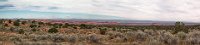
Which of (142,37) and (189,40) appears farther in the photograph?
(142,37)

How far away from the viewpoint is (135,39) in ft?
105

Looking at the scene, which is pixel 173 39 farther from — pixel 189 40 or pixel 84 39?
pixel 84 39

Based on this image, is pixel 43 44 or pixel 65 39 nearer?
pixel 43 44

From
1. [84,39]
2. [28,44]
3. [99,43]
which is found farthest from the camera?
[84,39]

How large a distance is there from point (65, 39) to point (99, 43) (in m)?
2.67

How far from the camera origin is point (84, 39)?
103ft

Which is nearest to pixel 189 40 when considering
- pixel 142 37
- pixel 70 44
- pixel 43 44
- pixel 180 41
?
pixel 180 41

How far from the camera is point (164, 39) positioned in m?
28.7

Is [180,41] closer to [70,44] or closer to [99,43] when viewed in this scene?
[99,43]

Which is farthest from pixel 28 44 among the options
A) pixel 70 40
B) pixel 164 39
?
pixel 164 39

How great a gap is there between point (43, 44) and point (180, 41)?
8990 millimetres

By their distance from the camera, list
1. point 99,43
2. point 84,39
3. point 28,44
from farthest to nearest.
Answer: point 84,39 → point 99,43 → point 28,44

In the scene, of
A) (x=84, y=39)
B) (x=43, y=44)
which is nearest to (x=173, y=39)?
(x=84, y=39)

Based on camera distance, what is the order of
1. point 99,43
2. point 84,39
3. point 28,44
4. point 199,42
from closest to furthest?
point 28,44 → point 199,42 → point 99,43 → point 84,39
